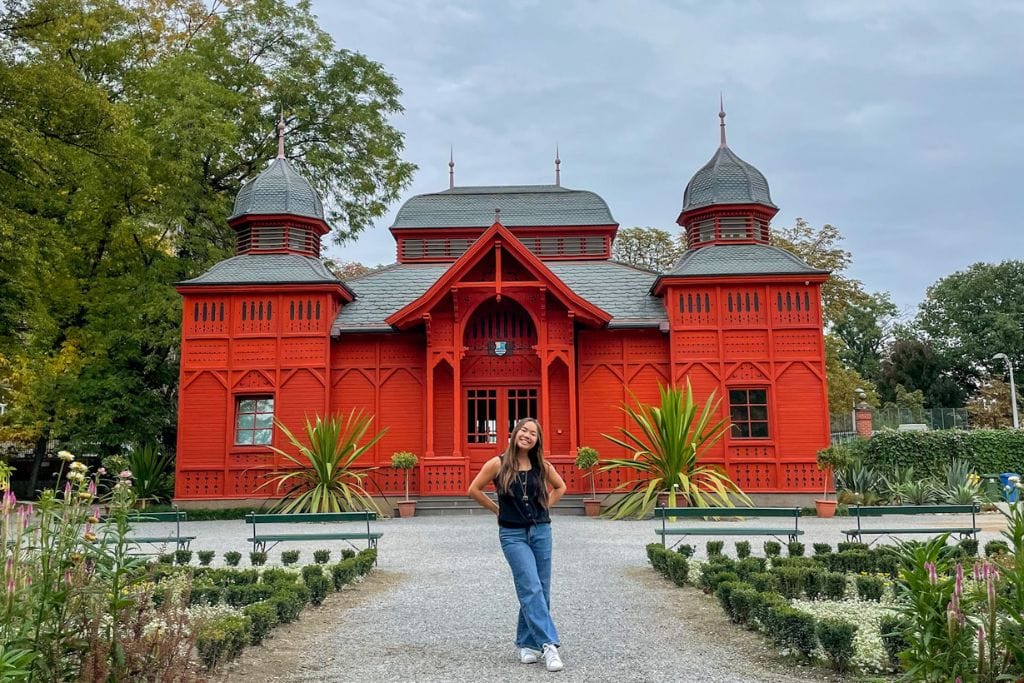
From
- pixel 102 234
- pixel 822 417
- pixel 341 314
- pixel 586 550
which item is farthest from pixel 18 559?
pixel 102 234

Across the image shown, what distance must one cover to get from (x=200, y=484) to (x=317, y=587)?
10.8 meters

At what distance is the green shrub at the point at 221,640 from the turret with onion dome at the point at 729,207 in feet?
49.5

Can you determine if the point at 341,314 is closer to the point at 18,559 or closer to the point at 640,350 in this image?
the point at 640,350

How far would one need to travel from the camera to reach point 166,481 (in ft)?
62.0

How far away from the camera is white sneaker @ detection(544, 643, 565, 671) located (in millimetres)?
4957

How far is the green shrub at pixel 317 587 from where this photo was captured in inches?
277

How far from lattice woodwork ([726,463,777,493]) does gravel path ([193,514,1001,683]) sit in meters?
6.72

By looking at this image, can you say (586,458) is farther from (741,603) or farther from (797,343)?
(741,603)

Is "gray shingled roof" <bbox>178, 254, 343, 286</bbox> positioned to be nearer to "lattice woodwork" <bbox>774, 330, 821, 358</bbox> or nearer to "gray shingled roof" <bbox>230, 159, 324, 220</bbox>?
"gray shingled roof" <bbox>230, 159, 324, 220</bbox>

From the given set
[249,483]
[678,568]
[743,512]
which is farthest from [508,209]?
[678,568]

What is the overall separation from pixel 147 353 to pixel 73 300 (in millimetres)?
2601

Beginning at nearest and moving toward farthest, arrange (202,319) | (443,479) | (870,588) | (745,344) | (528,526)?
(528,526) → (870,588) → (443,479) → (745,344) → (202,319)

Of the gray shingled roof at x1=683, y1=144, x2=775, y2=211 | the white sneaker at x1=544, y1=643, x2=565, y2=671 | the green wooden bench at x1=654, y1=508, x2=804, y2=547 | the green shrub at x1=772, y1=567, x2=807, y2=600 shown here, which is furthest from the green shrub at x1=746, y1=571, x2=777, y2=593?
the gray shingled roof at x1=683, y1=144, x2=775, y2=211

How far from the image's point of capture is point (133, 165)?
56.2 feet
